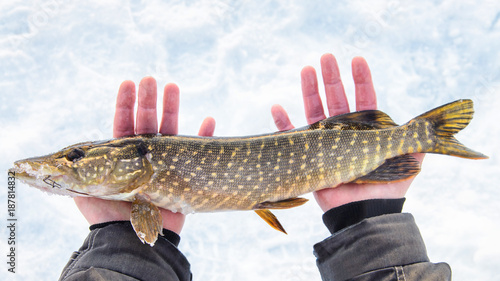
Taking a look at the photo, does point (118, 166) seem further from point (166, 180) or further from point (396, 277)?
point (396, 277)

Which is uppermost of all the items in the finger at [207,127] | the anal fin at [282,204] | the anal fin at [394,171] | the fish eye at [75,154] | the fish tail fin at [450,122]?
the finger at [207,127]

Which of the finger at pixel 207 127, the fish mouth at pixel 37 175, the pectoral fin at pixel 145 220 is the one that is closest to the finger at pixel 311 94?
the finger at pixel 207 127

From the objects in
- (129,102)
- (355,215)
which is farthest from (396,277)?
(129,102)

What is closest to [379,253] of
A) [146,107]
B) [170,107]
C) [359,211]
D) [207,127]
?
[359,211]

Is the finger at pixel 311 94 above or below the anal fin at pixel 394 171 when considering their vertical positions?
above

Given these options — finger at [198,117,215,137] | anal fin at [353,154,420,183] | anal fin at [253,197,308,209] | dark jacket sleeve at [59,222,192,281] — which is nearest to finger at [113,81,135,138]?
finger at [198,117,215,137]

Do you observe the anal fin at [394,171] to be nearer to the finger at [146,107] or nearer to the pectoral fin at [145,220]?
the pectoral fin at [145,220]

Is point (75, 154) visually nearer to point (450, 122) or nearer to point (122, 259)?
point (122, 259)
